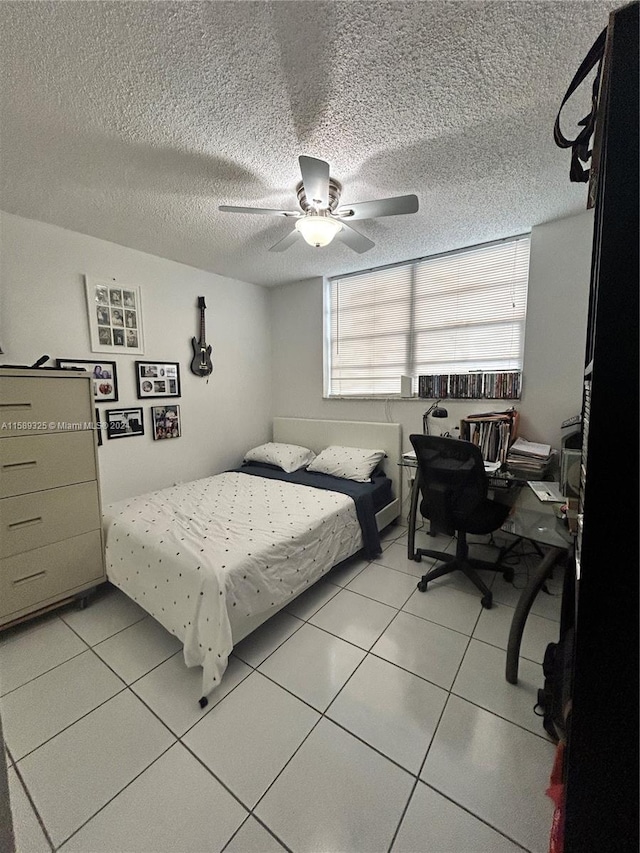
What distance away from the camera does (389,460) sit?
A: 314 cm

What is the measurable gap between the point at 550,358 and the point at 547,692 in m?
2.13

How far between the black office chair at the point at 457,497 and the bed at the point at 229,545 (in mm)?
569

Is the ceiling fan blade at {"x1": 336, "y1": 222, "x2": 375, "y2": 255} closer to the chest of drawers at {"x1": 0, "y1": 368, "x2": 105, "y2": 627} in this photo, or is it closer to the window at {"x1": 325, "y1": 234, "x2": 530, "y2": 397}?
the window at {"x1": 325, "y1": 234, "x2": 530, "y2": 397}

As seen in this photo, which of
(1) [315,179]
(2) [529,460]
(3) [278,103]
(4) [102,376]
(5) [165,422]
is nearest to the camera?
(3) [278,103]

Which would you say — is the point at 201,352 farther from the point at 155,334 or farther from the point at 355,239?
the point at 355,239

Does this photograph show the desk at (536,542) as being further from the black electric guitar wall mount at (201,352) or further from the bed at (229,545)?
the black electric guitar wall mount at (201,352)

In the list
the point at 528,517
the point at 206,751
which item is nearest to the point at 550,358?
the point at 528,517

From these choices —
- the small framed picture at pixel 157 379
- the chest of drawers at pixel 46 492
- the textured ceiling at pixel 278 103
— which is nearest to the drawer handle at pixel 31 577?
the chest of drawers at pixel 46 492

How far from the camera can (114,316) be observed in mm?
2570

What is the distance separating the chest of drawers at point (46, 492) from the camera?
5.82 feet

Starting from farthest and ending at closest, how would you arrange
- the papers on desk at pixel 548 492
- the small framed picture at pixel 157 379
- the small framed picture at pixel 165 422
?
the small framed picture at pixel 165 422
the small framed picture at pixel 157 379
the papers on desk at pixel 548 492

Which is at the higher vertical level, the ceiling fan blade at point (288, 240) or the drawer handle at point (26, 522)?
the ceiling fan blade at point (288, 240)

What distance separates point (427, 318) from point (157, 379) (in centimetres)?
250

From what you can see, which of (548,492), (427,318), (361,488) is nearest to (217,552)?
(361,488)
